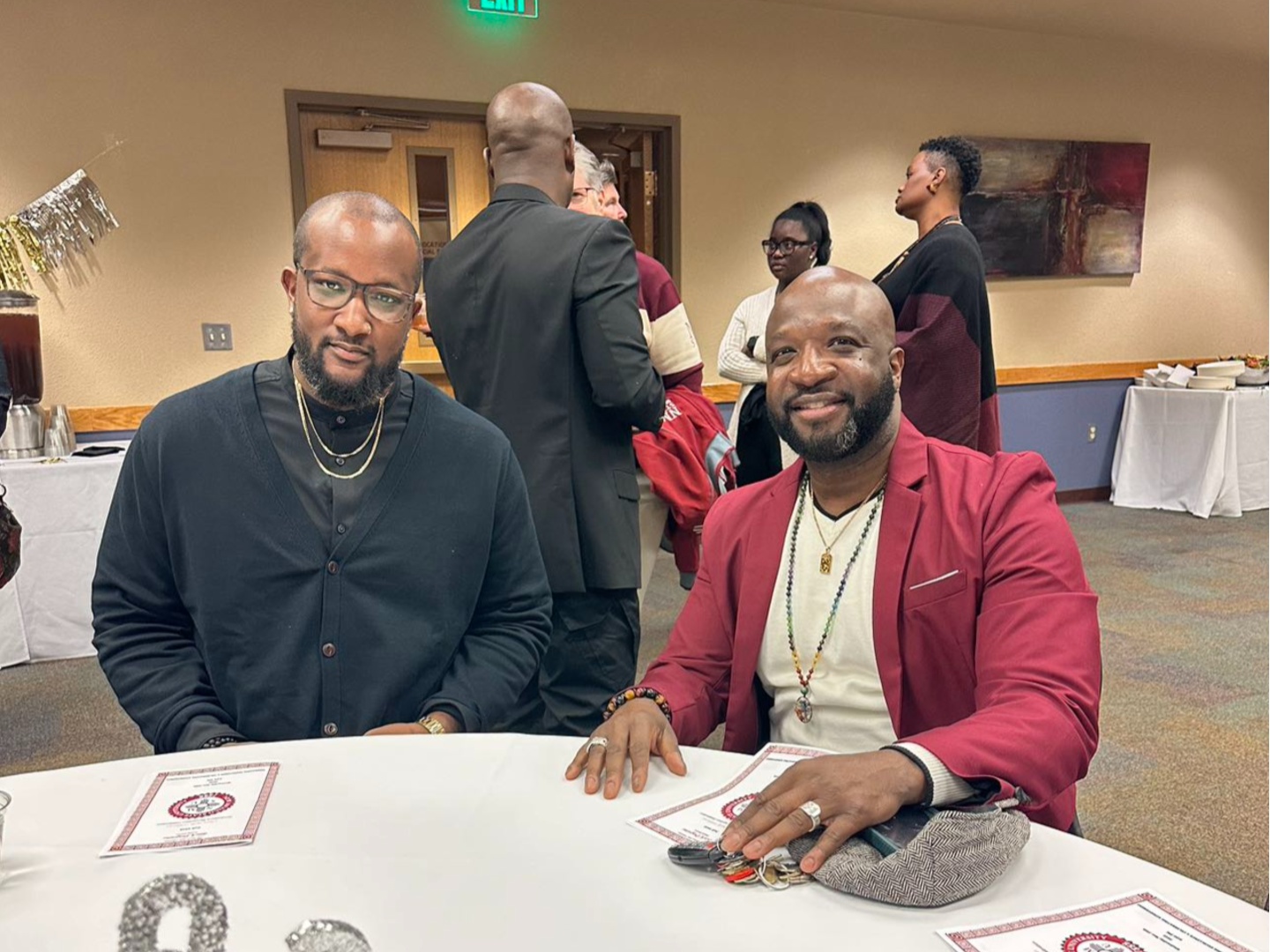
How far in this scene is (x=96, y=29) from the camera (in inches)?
164

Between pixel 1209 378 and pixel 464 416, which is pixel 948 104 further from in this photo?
pixel 464 416

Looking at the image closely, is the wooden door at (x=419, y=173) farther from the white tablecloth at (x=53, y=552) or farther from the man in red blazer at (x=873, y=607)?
the man in red blazer at (x=873, y=607)

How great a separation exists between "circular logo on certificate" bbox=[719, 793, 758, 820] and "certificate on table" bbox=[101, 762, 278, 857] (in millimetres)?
485

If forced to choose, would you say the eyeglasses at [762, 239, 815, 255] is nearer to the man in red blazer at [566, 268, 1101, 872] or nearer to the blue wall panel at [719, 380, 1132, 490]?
the man in red blazer at [566, 268, 1101, 872]

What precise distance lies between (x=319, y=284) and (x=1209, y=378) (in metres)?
6.29

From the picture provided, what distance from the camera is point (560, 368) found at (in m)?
2.05

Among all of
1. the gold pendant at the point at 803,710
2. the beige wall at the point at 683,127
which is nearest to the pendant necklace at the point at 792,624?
the gold pendant at the point at 803,710

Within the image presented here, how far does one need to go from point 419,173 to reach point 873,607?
4.23 meters

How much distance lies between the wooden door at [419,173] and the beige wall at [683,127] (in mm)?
215

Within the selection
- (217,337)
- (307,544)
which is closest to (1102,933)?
(307,544)

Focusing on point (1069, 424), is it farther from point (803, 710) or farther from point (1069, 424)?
point (803, 710)

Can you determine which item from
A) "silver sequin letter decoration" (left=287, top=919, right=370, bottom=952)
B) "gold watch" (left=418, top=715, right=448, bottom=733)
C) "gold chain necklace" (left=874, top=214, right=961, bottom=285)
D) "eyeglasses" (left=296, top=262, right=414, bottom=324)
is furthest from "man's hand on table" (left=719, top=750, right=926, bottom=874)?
"gold chain necklace" (left=874, top=214, right=961, bottom=285)

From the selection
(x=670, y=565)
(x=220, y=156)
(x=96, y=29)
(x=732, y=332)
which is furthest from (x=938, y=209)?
(x=96, y=29)

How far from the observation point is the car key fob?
89 centimetres
